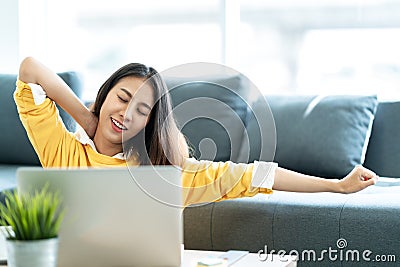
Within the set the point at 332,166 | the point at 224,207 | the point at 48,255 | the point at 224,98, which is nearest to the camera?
the point at 48,255

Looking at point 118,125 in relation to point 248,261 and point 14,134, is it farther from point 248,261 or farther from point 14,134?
point 14,134

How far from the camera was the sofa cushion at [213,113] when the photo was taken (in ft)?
11.5

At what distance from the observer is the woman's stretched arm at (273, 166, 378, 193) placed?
2.19 m

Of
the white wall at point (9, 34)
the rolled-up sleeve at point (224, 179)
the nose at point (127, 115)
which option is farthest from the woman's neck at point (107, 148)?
the white wall at point (9, 34)

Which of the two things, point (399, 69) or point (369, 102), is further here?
point (399, 69)

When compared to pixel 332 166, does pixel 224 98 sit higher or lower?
higher

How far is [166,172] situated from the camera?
1.69 m

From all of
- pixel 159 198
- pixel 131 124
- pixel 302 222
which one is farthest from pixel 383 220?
pixel 159 198

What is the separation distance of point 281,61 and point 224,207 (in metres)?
1.36

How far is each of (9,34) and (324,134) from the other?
2036mm

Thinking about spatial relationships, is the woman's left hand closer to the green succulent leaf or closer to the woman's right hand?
the woman's right hand

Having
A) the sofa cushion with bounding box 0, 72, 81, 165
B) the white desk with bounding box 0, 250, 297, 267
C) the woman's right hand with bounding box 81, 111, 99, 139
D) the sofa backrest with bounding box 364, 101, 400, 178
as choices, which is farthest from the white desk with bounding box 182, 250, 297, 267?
the sofa cushion with bounding box 0, 72, 81, 165

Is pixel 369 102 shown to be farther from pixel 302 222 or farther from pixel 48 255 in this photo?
pixel 48 255

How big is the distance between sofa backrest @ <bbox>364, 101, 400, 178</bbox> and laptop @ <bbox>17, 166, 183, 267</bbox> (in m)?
1.91
